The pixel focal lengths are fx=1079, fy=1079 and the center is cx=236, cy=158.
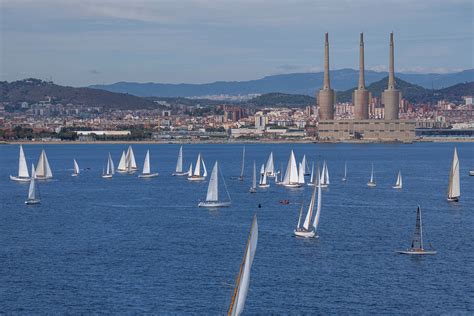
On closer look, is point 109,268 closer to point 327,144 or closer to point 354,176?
point 354,176

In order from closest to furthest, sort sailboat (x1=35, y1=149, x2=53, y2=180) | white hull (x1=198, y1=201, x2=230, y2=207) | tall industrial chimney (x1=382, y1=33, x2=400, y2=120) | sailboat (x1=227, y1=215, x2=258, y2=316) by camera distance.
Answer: sailboat (x1=227, y1=215, x2=258, y2=316) < white hull (x1=198, y1=201, x2=230, y2=207) < sailboat (x1=35, y1=149, x2=53, y2=180) < tall industrial chimney (x1=382, y1=33, x2=400, y2=120)

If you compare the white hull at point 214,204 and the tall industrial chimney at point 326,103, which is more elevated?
the tall industrial chimney at point 326,103

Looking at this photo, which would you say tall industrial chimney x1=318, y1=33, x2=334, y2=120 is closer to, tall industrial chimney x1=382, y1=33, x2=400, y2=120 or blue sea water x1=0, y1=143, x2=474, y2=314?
tall industrial chimney x1=382, y1=33, x2=400, y2=120

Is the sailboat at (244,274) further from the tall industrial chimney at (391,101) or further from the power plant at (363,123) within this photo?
the tall industrial chimney at (391,101)

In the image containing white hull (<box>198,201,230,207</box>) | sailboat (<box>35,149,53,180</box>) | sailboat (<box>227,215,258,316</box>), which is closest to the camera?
sailboat (<box>227,215,258,316</box>)

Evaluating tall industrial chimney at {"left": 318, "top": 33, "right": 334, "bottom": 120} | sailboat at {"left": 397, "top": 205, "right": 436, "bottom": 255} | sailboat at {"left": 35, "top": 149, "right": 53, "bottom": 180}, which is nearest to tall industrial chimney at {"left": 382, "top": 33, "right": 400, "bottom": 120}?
tall industrial chimney at {"left": 318, "top": 33, "right": 334, "bottom": 120}

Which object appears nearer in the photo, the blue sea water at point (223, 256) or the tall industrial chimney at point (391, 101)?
the blue sea water at point (223, 256)

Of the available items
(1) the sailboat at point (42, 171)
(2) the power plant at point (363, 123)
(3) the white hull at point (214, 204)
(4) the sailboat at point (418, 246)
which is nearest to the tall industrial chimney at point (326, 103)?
(2) the power plant at point (363, 123)

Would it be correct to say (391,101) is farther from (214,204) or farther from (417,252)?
(417,252)

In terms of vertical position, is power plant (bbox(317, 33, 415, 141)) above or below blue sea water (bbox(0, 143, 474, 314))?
above

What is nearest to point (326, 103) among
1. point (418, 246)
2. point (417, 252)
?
point (418, 246)
